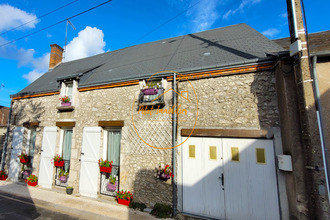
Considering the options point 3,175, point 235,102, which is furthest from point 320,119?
point 3,175

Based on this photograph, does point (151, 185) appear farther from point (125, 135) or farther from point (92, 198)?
point (92, 198)

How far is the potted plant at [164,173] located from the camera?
13.6ft

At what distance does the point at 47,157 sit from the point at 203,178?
5993 millimetres

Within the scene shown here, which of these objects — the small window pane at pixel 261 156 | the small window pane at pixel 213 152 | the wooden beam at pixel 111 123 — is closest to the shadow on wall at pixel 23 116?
the wooden beam at pixel 111 123

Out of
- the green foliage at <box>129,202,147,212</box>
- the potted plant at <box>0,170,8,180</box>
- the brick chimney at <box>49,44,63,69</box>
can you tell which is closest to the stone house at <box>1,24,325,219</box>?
the green foliage at <box>129,202,147,212</box>

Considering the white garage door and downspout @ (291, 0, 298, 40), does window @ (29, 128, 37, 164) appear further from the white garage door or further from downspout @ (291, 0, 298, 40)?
downspout @ (291, 0, 298, 40)

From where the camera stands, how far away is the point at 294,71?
3262 millimetres

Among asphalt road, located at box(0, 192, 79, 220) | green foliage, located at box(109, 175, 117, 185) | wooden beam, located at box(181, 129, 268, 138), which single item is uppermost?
wooden beam, located at box(181, 129, 268, 138)

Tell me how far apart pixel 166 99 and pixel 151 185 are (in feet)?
8.18

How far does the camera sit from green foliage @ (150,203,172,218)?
13.0 feet

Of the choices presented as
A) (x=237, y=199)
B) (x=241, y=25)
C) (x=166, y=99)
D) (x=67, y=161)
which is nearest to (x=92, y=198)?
(x=67, y=161)

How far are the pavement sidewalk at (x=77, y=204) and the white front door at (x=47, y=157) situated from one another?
309 millimetres

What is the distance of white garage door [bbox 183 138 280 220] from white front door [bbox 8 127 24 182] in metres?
7.36

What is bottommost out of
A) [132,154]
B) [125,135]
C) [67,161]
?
[67,161]
